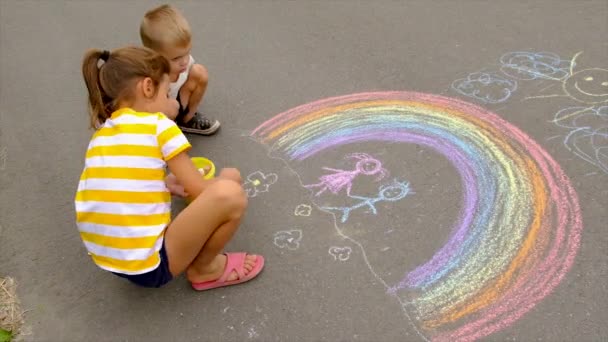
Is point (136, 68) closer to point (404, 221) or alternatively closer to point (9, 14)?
point (404, 221)

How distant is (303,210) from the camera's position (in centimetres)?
272

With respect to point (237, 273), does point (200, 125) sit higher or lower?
higher

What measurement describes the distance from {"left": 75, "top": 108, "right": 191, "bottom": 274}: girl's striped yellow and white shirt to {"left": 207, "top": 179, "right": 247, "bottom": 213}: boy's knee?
197mm

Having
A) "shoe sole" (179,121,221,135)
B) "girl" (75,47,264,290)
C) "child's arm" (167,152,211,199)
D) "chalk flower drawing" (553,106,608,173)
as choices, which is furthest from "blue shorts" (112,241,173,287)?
"chalk flower drawing" (553,106,608,173)

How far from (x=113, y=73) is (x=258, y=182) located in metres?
1.07

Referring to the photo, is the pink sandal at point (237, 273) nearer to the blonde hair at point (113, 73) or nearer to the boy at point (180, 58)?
the blonde hair at point (113, 73)

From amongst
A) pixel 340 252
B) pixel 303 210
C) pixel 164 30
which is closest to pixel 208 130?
pixel 164 30

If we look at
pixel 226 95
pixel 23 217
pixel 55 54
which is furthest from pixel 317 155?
pixel 55 54

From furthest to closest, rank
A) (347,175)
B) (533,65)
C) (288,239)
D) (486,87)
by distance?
1. (533,65)
2. (486,87)
3. (347,175)
4. (288,239)

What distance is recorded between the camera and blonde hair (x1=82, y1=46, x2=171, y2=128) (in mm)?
2098

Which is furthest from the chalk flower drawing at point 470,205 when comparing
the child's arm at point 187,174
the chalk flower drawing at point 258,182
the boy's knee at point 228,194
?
the child's arm at point 187,174

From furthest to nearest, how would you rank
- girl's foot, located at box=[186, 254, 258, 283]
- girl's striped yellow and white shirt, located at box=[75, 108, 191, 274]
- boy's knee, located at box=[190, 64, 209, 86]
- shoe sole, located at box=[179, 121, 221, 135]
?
1. shoe sole, located at box=[179, 121, 221, 135]
2. boy's knee, located at box=[190, 64, 209, 86]
3. girl's foot, located at box=[186, 254, 258, 283]
4. girl's striped yellow and white shirt, located at box=[75, 108, 191, 274]

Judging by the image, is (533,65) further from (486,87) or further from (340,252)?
(340,252)

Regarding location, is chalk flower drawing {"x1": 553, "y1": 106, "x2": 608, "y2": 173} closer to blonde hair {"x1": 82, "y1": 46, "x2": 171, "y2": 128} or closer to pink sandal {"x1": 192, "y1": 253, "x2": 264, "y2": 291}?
pink sandal {"x1": 192, "y1": 253, "x2": 264, "y2": 291}
